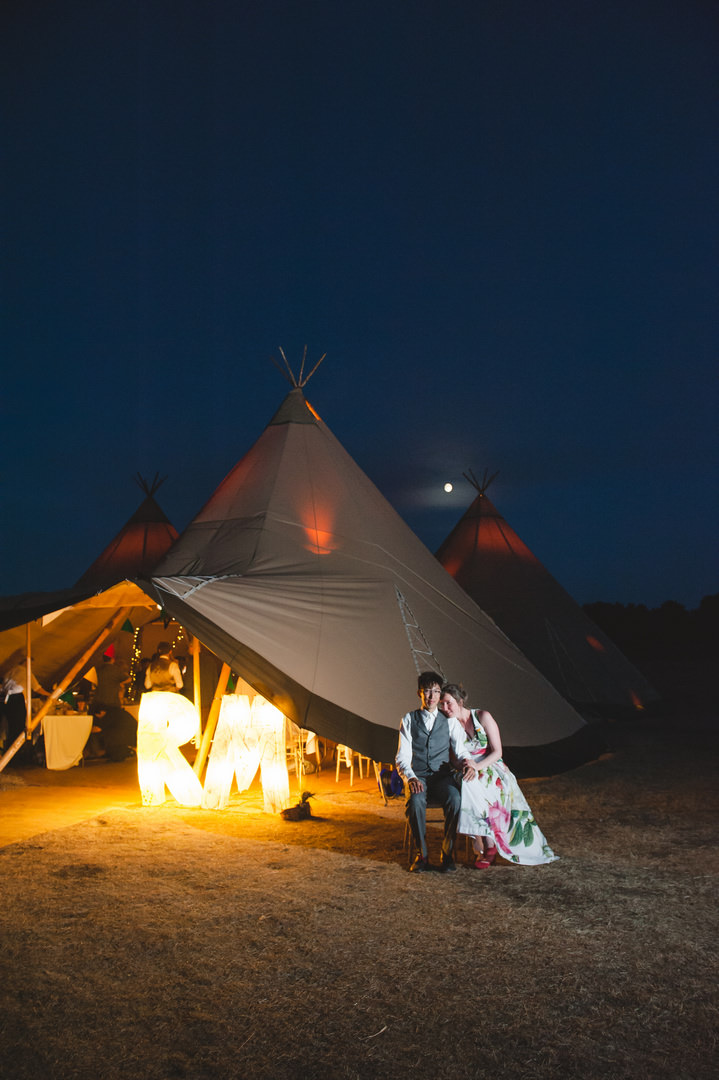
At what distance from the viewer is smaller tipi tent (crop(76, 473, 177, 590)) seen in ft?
40.5

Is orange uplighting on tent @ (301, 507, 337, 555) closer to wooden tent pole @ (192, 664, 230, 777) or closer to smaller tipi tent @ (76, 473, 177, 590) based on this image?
wooden tent pole @ (192, 664, 230, 777)

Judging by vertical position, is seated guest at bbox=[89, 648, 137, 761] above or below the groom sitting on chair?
above

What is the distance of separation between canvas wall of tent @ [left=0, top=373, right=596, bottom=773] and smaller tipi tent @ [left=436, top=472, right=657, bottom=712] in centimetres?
328

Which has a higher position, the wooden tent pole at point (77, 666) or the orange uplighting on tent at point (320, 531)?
the orange uplighting on tent at point (320, 531)

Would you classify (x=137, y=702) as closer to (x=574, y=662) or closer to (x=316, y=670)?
(x=316, y=670)

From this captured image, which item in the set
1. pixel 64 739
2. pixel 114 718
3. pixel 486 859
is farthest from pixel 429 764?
pixel 114 718

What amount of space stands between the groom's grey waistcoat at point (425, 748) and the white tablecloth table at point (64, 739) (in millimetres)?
4856

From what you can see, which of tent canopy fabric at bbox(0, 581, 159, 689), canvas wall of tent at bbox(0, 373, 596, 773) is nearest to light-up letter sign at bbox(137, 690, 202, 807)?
canvas wall of tent at bbox(0, 373, 596, 773)

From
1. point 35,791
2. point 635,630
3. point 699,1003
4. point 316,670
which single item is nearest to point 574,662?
point 316,670

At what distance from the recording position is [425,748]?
14.9 feet

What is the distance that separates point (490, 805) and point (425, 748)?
19.2 inches

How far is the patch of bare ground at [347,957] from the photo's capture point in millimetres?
2441

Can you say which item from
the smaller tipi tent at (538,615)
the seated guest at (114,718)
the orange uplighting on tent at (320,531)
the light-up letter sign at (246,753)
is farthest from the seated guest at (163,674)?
the smaller tipi tent at (538,615)

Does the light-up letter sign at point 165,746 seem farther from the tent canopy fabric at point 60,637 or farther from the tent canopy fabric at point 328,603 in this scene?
the tent canopy fabric at point 60,637
